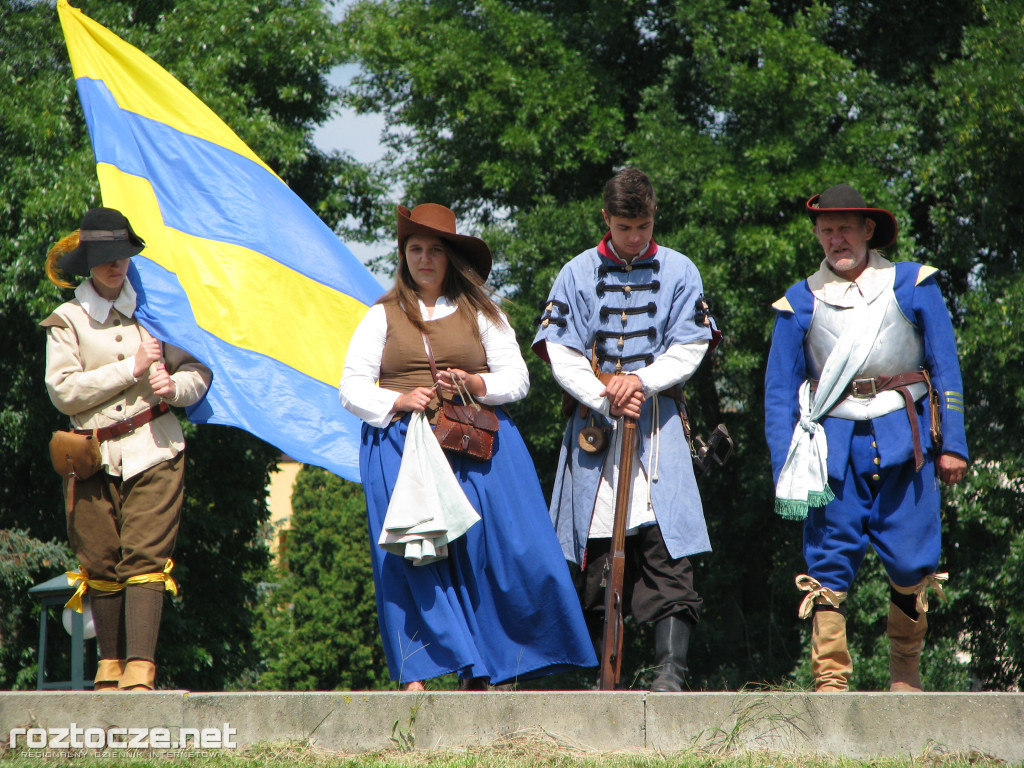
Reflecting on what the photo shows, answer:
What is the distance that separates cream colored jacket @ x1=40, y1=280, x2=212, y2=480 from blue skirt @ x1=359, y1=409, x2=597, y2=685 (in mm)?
886

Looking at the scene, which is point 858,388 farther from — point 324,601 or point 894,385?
point 324,601

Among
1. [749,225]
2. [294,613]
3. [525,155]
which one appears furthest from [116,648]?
[294,613]

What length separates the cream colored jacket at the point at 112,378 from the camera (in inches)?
186

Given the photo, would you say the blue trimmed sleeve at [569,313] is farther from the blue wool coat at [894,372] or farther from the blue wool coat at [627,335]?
the blue wool coat at [894,372]

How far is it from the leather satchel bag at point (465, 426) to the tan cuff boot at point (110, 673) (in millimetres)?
1597

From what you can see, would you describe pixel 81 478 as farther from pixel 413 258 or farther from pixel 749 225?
pixel 749 225

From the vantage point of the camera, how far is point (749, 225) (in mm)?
12016

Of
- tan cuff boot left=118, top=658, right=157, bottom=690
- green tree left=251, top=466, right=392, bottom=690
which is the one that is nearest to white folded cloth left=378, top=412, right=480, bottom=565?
tan cuff boot left=118, top=658, right=157, bottom=690

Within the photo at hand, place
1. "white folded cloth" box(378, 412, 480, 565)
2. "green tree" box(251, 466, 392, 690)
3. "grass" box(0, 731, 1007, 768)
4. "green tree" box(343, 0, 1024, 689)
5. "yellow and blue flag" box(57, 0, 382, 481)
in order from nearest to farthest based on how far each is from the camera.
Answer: "grass" box(0, 731, 1007, 768)
"white folded cloth" box(378, 412, 480, 565)
"yellow and blue flag" box(57, 0, 382, 481)
"green tree" box(343, 0, 1024, 689)
"green tree" box(251, 466, 392, 690)

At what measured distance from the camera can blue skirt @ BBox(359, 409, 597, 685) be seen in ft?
14.8

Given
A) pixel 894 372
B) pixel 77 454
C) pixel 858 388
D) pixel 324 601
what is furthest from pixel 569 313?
pixel 324 601

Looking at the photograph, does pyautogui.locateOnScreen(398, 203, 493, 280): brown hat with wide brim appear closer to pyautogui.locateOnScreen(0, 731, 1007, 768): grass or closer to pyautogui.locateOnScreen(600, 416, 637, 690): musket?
pyautogui.locateOnScreen(600, 416, 637, 690): musket

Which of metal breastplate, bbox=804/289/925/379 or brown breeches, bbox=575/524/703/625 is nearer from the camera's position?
brown breeches, bbox=575/524/703/625

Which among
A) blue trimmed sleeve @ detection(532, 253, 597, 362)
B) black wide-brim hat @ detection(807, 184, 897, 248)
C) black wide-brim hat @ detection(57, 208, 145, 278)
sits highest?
black wide-brim hat @ detection(807, 184, 897, 248)
